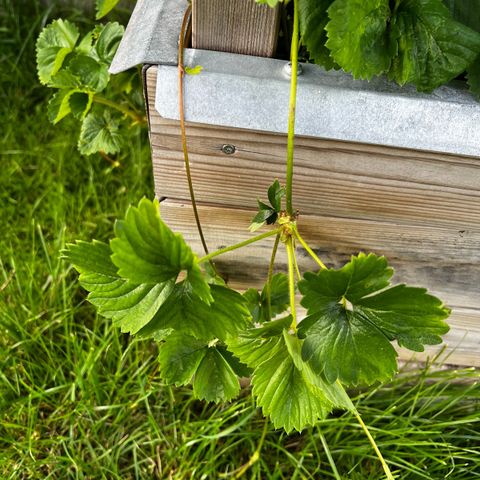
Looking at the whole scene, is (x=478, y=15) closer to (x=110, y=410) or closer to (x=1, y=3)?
(x=110, y=410)

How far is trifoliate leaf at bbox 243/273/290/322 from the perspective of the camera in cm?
95

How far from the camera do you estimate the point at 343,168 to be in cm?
83

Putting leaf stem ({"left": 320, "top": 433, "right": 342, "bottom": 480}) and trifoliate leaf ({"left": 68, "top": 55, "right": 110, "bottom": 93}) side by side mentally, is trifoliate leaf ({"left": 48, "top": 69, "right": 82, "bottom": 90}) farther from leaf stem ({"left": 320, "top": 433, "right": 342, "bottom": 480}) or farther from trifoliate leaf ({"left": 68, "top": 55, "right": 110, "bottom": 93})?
leaf stem ({"left": 320, "top": 433, "right": 342, "bottom": 480})

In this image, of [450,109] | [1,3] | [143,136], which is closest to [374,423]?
[450,109]

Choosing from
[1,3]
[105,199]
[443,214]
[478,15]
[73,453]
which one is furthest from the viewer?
[1,3]

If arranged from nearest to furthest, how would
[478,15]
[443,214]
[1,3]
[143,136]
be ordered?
[478,15]
[443,214]
[143,136]
[1,3]

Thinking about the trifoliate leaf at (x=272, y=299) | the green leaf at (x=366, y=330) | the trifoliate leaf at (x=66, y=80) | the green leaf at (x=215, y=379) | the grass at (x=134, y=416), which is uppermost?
the trifoliate leaf at (x=66, y=80)

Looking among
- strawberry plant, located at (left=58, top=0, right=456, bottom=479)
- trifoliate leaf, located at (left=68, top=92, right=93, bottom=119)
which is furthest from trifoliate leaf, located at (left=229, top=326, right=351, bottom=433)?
trifoliate leaf, located at (left=68, top=92, right=93, bottom=119)

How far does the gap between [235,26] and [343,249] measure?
0.39 meters

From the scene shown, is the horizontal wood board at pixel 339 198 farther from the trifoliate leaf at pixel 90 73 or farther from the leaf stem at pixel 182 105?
the trifoliate leaf at pixel 90 73

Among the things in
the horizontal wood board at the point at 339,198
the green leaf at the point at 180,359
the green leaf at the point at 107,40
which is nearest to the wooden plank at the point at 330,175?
the horizontal wood board at the point at 339,198

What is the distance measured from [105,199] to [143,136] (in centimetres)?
22

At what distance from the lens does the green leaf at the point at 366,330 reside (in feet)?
2.29

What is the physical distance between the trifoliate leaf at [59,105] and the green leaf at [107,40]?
87 millimetres
